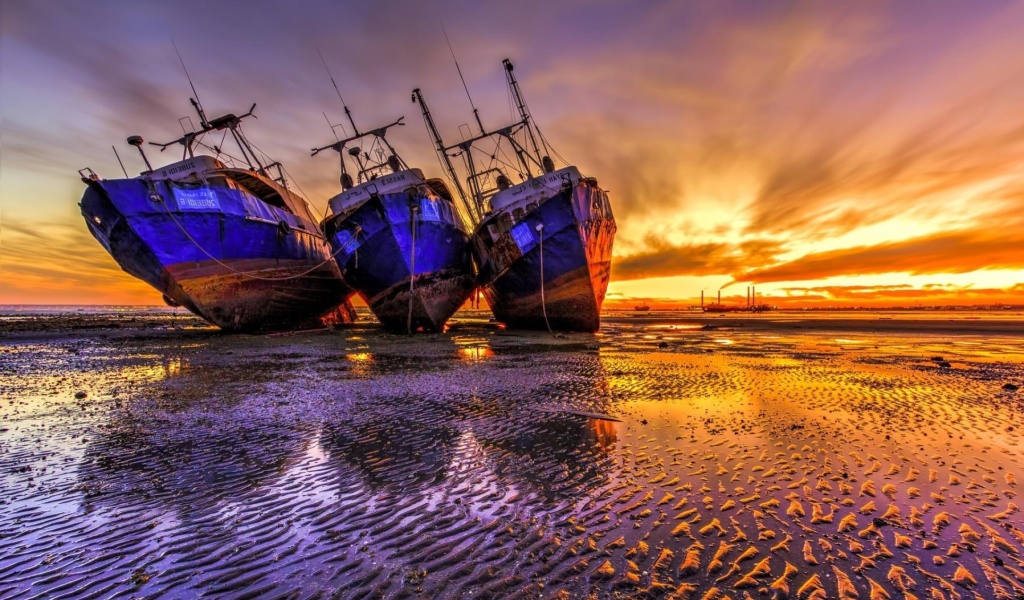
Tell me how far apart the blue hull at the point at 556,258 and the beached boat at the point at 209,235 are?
9222mm

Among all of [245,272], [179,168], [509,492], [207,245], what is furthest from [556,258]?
[179,168]

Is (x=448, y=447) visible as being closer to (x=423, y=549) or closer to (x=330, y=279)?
(x=423, y=549)

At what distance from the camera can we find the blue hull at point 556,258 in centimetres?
1925

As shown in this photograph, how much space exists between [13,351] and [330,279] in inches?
551

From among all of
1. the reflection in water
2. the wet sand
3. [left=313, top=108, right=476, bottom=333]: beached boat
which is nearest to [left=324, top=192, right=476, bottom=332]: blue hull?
[left=313, top=108, right=476, bottom=333]: beached boat

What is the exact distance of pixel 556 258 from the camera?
19969 millimetres

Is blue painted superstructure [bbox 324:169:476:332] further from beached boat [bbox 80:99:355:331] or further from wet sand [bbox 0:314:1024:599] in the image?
wet sand [bbox 0:314:1024:599]

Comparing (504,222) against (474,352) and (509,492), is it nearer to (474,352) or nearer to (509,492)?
(474,352)

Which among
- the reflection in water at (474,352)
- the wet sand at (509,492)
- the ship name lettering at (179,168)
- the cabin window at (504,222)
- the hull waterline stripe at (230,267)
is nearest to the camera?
the wet sand at (509,492)

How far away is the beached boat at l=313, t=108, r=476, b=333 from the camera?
19.7 metres

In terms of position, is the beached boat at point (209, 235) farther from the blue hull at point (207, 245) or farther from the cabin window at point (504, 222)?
the cabin window at point (504, 222)

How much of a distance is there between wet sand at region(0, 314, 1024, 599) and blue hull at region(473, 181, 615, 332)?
1238 cm

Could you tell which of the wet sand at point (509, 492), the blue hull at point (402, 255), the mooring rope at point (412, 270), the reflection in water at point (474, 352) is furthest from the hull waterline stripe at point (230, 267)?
the wet sand at point (509, 492)

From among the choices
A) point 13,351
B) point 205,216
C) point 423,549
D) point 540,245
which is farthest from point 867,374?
point 13,351
